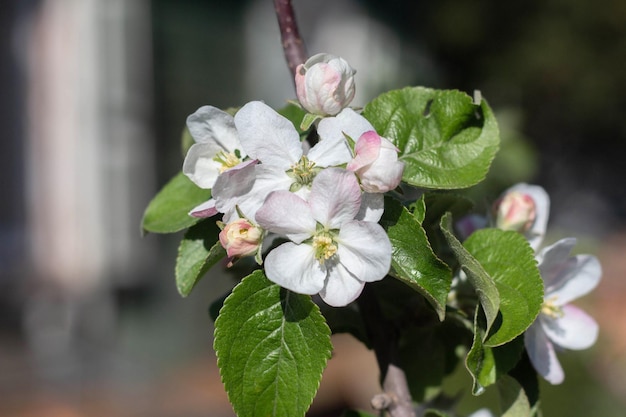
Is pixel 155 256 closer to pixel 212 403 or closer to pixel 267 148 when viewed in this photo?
pixel 212 403

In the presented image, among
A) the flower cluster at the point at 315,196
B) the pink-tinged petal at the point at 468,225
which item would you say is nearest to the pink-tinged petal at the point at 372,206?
the flower cluster at the point at 315,196

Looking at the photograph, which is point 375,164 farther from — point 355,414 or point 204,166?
point 355,414

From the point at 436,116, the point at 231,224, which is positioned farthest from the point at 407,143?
the point at 231,224

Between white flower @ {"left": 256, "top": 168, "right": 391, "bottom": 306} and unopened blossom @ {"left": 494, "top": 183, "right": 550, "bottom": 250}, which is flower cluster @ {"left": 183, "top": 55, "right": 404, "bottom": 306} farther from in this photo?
unopened blossom @ {"left": 494, "top": 183, "right": 550, "bottom": 250}

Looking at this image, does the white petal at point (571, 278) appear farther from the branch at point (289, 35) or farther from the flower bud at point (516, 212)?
the branch at point (289, 35)

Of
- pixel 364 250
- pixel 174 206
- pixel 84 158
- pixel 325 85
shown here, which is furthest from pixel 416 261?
pixel 84 158

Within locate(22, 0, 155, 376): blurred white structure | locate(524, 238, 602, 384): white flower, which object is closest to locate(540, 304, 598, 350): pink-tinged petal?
locate(524, 238, 602, 384): white flower

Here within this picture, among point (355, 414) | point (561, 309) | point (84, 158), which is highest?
point (561, 309)
